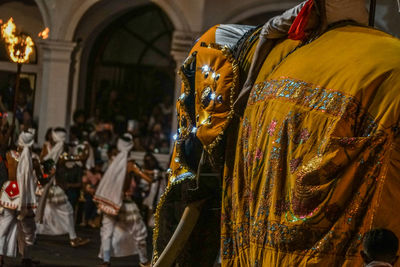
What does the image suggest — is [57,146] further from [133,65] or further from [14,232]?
[133,65]

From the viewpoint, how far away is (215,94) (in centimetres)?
457

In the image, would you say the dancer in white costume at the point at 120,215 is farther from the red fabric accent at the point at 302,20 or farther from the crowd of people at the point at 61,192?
the red fabric accent at the point at 302,20

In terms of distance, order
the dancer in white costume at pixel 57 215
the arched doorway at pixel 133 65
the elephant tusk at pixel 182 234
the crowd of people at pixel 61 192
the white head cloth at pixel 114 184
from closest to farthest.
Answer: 1. the elephant tusk at pixel 182 234
2. the crowd of people at pixel 61 192
3. the white head cloth at pixel 114 184
4. the dancer in white costume at pixel 57 215
5. the arched doorway at pixel 133 65

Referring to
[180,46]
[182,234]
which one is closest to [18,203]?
[182,234]

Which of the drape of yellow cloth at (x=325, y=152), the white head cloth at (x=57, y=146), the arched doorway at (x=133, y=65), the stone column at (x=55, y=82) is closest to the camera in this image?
the drape of yellow cloth at (x=325, y=152)

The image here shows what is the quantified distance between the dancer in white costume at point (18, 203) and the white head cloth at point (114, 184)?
101 centimetres

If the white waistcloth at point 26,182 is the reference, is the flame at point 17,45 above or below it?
above

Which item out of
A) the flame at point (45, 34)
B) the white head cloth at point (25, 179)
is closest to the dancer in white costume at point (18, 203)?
the white head cloth at point (25, 179)

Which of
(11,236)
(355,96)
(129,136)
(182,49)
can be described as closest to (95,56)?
(182,49)

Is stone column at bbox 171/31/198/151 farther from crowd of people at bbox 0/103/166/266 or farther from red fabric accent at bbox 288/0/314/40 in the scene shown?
red fabric accent at bbox 288/0/314/40

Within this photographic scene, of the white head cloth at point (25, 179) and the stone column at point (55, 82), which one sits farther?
the stone column at point (55, 82)

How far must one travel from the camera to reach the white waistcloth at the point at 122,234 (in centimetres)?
1162

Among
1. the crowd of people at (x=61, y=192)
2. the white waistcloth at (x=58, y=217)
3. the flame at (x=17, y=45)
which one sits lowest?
the white waistcloth at (x=58, y=217)

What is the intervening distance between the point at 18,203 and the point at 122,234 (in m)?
1.50
